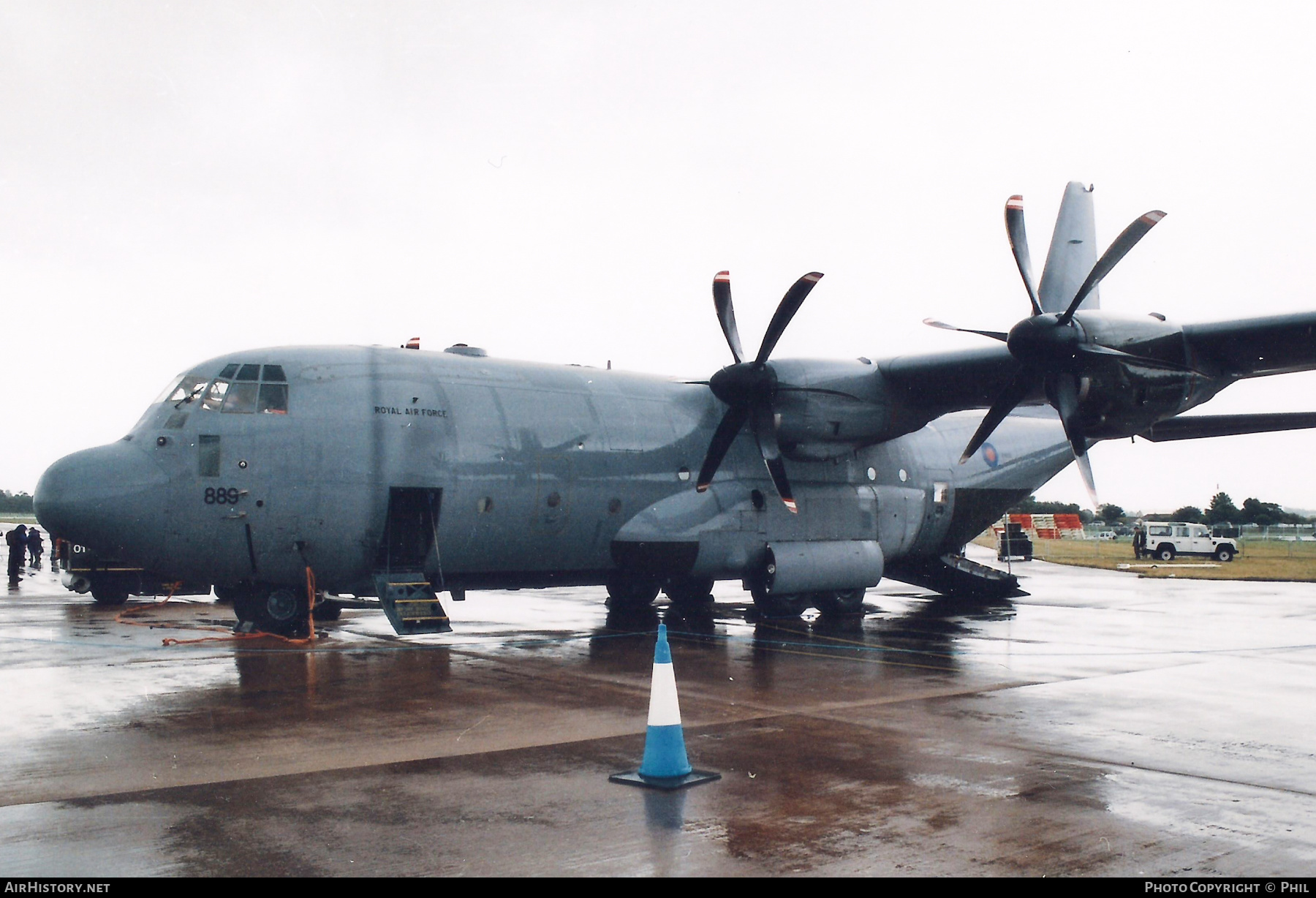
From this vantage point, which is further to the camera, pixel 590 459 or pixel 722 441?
pixel 722 441

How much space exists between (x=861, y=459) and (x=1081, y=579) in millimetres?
14865

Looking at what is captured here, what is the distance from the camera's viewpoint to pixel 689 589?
18.8m

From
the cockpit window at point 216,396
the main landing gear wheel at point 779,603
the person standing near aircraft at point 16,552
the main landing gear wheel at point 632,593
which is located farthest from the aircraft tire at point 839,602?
the person standing near aircraft at point 16,552

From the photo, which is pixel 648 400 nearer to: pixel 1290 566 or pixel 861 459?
pixel 861 459

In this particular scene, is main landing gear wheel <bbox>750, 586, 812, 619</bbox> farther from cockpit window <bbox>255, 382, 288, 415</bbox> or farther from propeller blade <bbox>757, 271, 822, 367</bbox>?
cockpit window <bbox>255, 382, 288, 415</bbox>

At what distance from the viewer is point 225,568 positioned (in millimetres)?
14180

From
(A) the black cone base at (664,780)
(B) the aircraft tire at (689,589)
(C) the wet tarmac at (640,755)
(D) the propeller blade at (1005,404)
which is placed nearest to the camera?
(C) the wet tarmac at (640,755)

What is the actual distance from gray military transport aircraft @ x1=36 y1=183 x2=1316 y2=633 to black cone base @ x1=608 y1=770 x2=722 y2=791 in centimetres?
729

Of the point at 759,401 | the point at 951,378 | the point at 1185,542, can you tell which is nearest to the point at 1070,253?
the point at 951,378

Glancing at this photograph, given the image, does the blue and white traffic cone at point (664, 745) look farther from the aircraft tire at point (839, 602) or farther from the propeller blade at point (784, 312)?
the aircraft tire at point (839, 602)

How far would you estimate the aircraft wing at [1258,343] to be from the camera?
14.4 meters

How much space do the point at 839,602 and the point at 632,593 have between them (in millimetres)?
3803

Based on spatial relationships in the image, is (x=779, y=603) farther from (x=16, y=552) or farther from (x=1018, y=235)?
(x=16, y=552)

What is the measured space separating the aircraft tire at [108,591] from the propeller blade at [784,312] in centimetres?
1528
